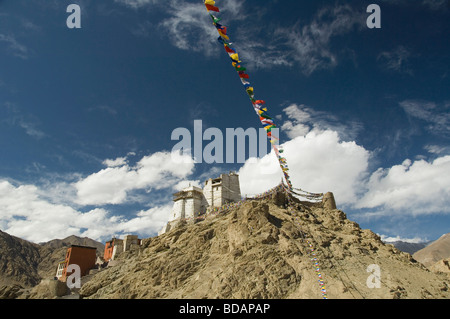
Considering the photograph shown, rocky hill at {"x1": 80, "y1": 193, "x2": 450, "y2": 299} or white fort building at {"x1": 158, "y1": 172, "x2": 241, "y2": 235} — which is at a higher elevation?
white fort building at {"x1": 158, "y1": 172, "x2": 241, "y2": 235}

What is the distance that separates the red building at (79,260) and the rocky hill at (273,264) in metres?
5.74

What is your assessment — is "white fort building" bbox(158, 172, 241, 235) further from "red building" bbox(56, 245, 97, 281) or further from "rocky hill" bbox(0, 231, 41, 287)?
"rocky hill" bbox(0, 231, 41, 287)

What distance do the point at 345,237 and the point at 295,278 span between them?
34.4 ft

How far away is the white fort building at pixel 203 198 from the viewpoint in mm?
47875

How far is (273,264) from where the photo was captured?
1070 inches

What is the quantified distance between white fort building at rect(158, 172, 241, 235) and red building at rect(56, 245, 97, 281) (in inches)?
438

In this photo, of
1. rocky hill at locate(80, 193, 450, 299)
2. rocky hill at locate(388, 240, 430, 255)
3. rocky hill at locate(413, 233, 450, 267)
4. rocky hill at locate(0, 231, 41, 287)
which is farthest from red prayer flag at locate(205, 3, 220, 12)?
rocky hill at locate(388, 240, 430, 255)

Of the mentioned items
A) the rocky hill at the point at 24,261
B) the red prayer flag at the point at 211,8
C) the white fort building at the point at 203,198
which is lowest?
the rocky hill at the point at 24,261

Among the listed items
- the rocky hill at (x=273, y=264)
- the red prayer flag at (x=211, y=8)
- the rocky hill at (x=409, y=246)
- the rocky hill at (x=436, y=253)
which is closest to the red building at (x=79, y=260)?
the rocky hill at (x=273, y=264)

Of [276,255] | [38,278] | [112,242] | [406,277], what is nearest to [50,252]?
[38,278]

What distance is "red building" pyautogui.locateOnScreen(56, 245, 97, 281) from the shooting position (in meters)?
41.1

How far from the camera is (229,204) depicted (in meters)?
46.6

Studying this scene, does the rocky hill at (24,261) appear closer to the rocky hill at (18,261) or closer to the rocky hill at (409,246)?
the rocky hill at (18,261)
